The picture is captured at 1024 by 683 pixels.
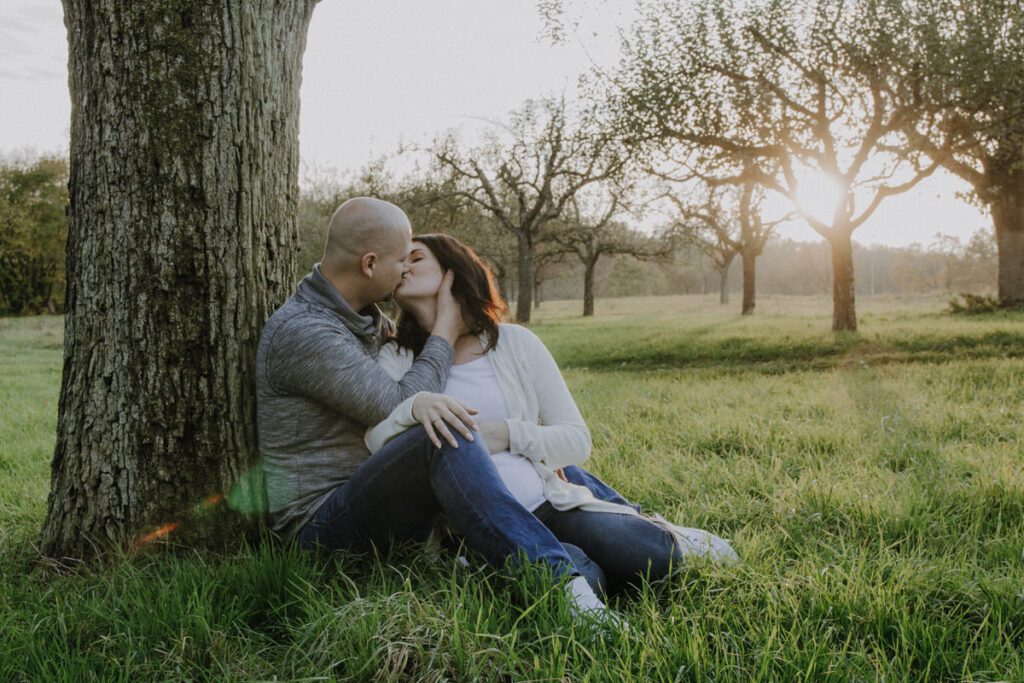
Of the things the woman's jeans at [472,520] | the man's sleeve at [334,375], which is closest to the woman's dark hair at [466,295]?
the man's sleeve at [334,375]

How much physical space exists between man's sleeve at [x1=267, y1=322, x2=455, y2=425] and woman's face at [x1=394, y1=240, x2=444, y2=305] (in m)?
0.56

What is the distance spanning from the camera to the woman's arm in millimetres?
3111

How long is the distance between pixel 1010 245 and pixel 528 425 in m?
21.0

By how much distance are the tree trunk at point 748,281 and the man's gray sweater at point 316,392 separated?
28.5 meters

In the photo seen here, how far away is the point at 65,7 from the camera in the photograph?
9.95ft

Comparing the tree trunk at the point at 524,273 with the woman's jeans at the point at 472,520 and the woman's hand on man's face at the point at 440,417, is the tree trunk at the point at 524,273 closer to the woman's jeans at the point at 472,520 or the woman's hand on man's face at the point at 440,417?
the woman's jeans at the point at 472,520

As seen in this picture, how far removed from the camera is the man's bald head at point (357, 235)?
10.3ft

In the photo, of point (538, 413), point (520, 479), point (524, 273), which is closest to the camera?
point (520, 479)

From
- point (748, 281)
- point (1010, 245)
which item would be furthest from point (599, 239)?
point (1010, 245)

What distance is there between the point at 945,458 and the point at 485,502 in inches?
144

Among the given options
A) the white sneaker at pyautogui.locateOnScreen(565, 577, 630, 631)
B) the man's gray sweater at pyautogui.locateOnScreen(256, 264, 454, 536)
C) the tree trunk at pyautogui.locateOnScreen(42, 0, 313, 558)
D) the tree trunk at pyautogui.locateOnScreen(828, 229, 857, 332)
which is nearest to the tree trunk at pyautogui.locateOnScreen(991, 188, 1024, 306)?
the tree trunk at pyautogui.locateOnScreen(828, 229, 857, 332)

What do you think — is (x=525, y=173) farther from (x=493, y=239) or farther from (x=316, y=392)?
(x=316, y=392)

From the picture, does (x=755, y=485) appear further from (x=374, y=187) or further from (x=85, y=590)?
(x=374, y=187)

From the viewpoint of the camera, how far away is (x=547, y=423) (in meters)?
3.37
